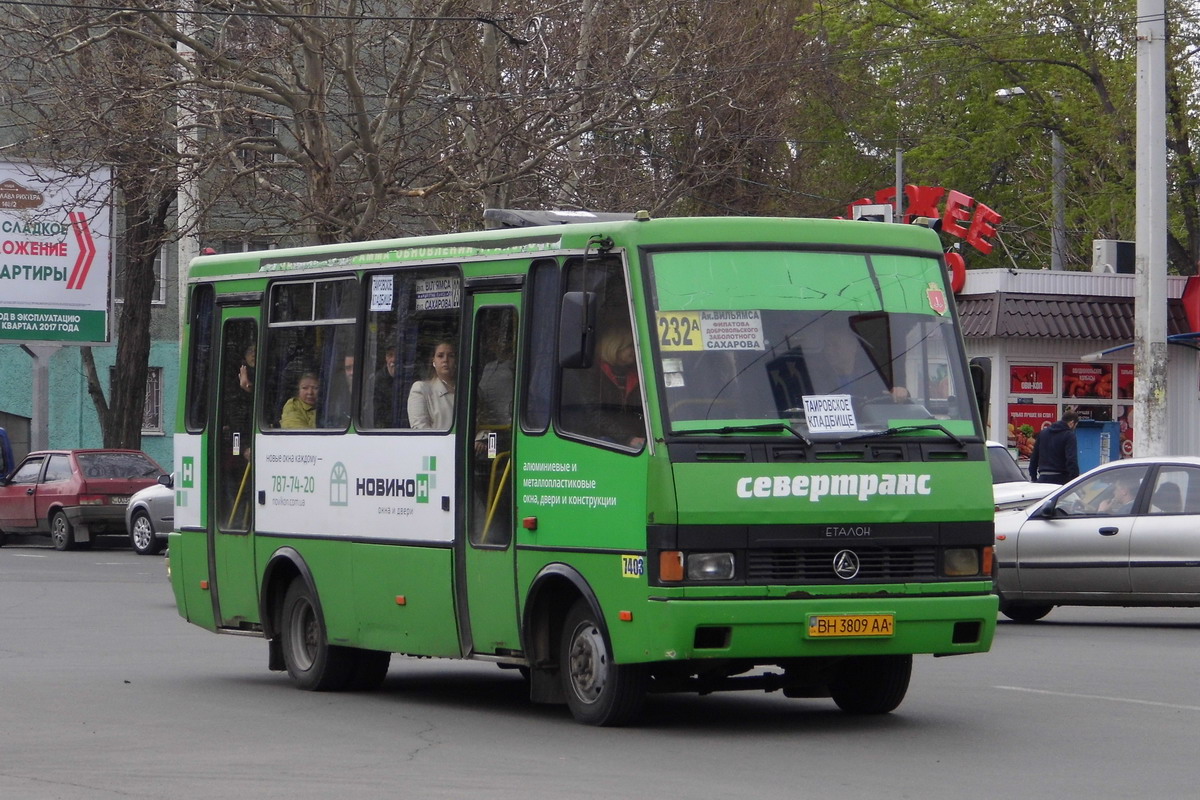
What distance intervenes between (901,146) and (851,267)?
41323 millimetres

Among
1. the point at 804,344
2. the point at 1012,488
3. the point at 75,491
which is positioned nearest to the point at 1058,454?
the point at 1012,488

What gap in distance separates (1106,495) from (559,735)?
8337 mm

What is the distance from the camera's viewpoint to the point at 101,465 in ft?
104

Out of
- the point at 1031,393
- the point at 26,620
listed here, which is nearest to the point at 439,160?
the point at 1031,393

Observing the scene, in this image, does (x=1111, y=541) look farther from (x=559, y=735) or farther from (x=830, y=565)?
(x=559, y=735)

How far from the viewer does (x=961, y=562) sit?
395 inches

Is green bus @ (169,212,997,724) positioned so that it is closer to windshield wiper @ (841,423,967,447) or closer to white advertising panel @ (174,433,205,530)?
windshield wiper @ (841,423,967,447)

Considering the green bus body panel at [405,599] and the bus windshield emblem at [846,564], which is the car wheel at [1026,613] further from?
the bus windshield emblem at [846,564]

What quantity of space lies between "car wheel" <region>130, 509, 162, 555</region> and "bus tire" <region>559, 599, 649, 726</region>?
66.7 feet

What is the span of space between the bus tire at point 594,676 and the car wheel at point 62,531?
22597mm

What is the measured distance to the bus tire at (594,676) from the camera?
9.90m

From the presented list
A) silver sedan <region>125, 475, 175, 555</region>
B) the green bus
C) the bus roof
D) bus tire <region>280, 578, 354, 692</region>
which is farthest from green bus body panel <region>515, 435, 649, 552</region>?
silver sedan <region>125, 475, 175, 555</region>

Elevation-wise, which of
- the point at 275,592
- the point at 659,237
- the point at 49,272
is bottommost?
the point at 275,592

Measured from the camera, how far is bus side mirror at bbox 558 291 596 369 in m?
9.77
